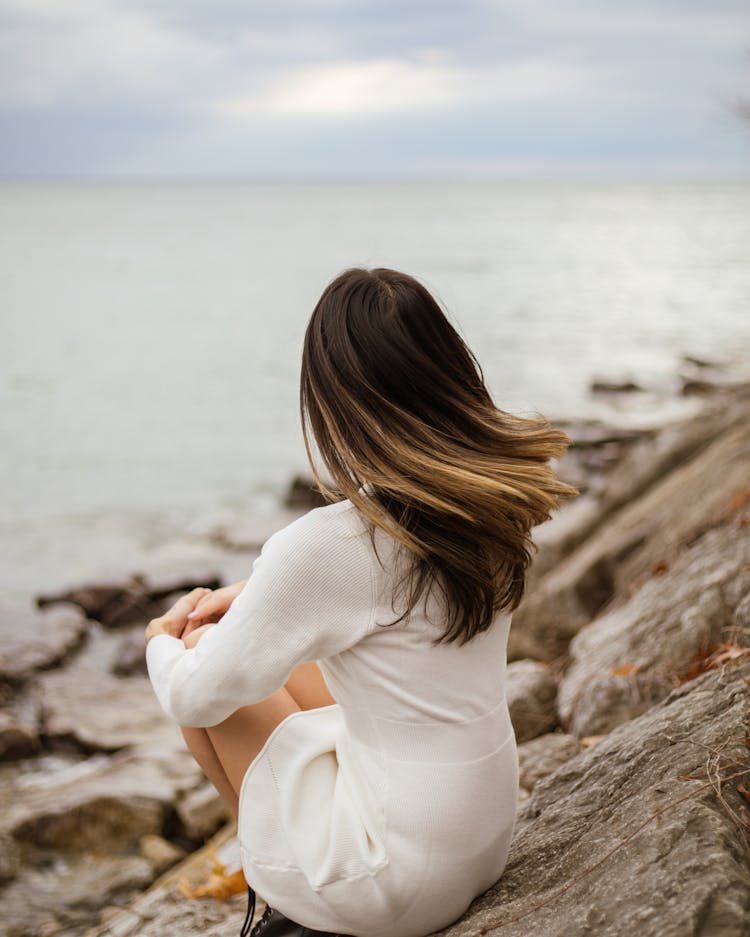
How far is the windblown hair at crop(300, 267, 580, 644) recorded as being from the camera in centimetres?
201

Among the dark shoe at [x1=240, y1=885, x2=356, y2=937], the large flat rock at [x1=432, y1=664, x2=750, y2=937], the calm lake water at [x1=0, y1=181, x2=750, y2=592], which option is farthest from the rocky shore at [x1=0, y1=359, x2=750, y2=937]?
the calm lake water at [x1=0, y1=181, x2=750, y2=592]

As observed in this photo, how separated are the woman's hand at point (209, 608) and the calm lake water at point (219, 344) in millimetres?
944

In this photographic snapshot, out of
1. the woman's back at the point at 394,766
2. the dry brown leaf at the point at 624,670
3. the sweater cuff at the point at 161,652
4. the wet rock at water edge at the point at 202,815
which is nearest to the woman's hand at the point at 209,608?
the sweater cuff at the point at 161,652

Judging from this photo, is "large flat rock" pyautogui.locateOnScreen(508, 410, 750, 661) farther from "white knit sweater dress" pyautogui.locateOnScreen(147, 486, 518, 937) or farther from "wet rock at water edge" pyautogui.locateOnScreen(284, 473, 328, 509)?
"wet rock at water edge" pyautogui.locateOnScreen(284, 473, 328, 509)

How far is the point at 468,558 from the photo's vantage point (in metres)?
2.08

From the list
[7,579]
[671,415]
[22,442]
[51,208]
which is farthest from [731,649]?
[51,208]

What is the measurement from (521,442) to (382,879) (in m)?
1.01

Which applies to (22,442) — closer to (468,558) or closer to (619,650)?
(619,650)

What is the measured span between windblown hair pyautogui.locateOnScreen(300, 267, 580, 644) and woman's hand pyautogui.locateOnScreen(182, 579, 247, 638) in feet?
2.19

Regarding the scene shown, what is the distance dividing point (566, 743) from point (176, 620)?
185 cm

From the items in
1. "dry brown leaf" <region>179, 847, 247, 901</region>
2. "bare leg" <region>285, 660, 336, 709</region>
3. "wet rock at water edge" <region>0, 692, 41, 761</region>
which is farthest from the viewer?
"wet rock at water edge" <region>0, 692, 41, 761</region>

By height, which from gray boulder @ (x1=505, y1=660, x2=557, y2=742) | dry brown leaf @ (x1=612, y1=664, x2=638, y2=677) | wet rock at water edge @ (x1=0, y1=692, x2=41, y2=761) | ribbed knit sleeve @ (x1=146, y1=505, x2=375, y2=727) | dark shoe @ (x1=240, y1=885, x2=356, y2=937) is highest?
ribbed knit sleeve @ (x1=146, y1=505, x2=375, y2=727)

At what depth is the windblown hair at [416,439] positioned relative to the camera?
201 centimetres

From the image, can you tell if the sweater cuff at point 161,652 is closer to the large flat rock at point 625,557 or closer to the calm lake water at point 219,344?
the calm lake water at point 219,344
